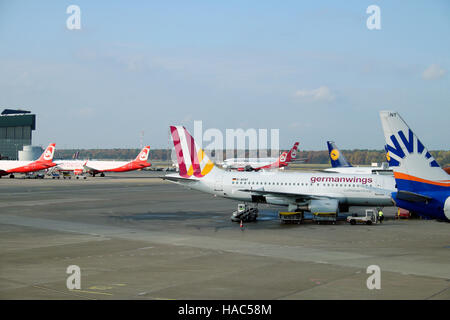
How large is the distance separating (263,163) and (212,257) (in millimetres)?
130693

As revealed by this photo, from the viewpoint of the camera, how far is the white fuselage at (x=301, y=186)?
42.3m

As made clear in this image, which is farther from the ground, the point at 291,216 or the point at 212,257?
the point at 291,216

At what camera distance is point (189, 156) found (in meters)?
44.8

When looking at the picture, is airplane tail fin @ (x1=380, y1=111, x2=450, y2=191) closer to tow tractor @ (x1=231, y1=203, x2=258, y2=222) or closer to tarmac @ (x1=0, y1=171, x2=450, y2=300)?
tarmac @ (x1=0, y1=171, x2=450, y2=300)

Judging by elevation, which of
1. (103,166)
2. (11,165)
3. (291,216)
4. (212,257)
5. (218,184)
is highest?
(11,165)

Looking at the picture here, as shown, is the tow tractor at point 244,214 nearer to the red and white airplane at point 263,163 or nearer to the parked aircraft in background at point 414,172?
the parked aircraft in background at point 414,172

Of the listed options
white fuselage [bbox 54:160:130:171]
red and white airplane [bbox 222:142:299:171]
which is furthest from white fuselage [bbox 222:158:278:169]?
white fuselage [bbox 54:160:130:171]

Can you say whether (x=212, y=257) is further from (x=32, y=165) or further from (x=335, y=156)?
(x=32, y=165)

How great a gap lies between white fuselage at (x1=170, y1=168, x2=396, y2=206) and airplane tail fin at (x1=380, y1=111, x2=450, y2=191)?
74.5 feet

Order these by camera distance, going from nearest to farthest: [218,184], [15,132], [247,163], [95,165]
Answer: [218,184], [95,165], [247,163], [15,132]

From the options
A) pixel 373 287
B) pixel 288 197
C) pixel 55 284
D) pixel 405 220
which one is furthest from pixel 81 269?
pixel 405 220

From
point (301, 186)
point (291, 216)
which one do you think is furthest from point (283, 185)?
point (291, 216)

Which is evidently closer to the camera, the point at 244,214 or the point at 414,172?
the point at 414,172

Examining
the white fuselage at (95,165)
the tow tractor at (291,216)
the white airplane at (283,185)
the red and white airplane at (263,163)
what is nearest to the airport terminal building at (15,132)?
the white fuselage at (95,165)
